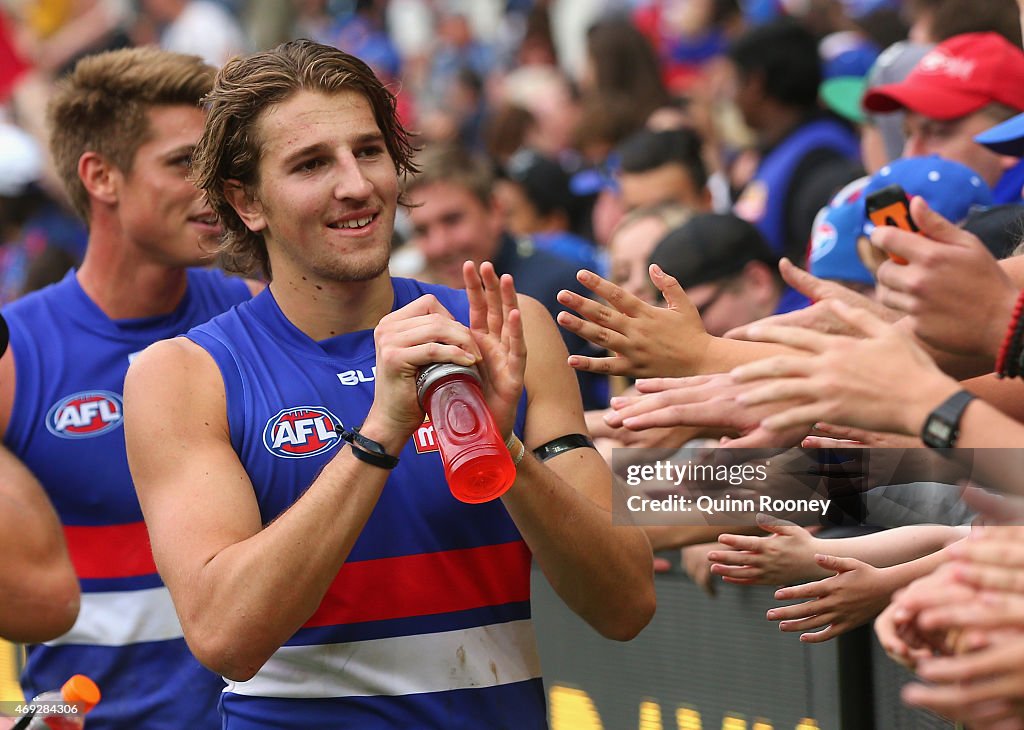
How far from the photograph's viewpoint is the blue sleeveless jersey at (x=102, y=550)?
4035 millimetres

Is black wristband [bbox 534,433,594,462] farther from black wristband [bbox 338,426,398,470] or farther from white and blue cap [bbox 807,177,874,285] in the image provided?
white and blue cap [bbox 807,177,874,285]

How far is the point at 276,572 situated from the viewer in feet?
9.12

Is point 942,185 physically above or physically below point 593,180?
above

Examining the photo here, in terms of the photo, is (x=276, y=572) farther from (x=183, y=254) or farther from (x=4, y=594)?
(x=183, y=254)

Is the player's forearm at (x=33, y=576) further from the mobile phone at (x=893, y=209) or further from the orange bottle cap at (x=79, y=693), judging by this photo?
the mobile phone at (x=893, y=209)

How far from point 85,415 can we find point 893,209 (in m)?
2.50

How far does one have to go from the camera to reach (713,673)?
453 cm

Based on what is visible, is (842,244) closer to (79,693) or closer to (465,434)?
(465,434)

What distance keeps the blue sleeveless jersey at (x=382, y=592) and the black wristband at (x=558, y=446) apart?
0.17m

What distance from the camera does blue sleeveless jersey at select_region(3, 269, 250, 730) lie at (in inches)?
159

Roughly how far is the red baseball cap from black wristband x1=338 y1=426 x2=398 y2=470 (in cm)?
269

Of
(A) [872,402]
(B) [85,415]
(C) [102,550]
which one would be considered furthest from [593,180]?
(A) [872,402]

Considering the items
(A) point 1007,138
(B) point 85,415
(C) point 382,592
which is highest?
(A) point 1007,138

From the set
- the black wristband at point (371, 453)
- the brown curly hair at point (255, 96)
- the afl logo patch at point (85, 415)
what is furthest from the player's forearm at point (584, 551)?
the afl logo patch at point (85, 415)
